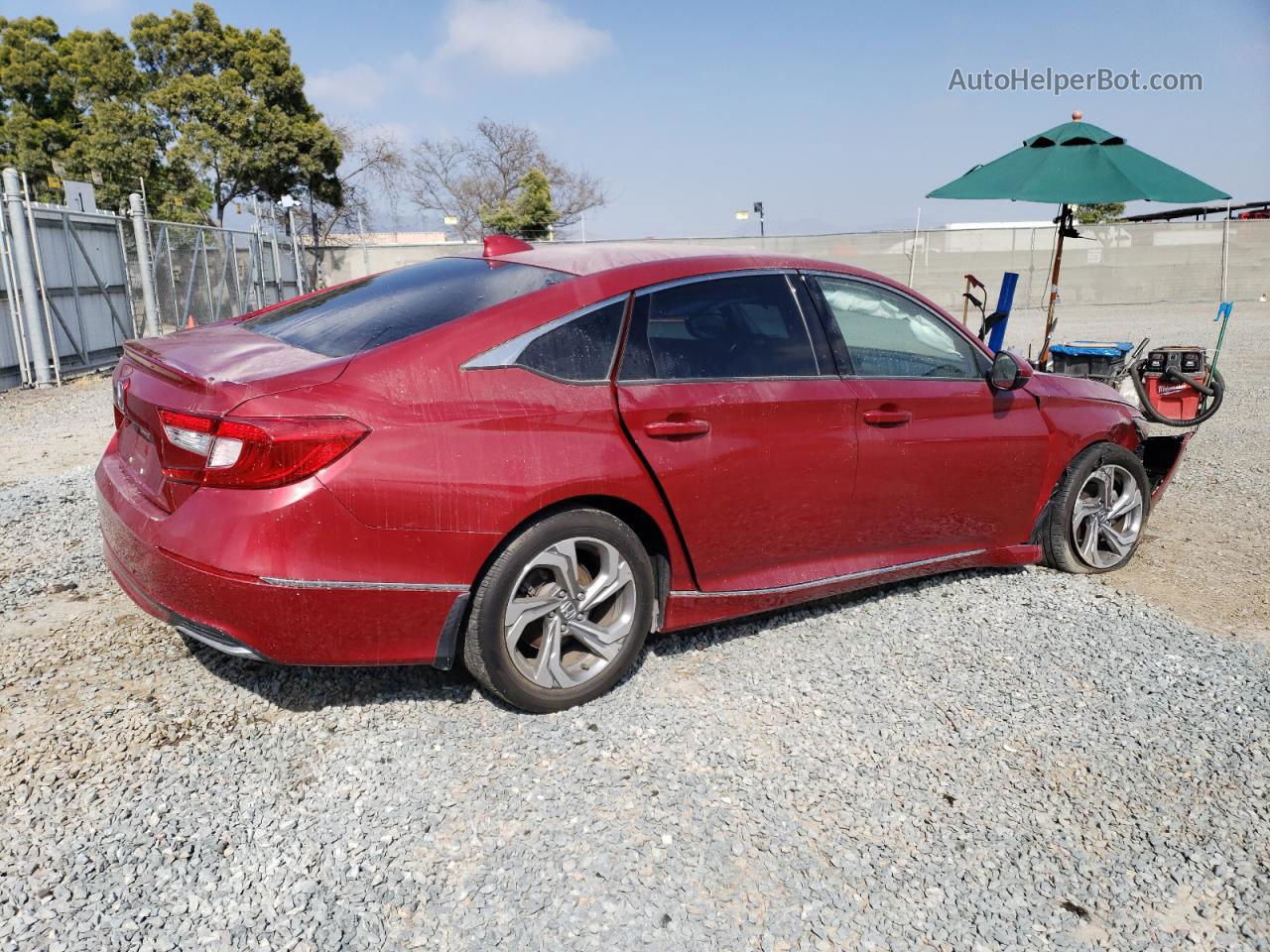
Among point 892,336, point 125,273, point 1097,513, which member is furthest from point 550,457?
point 125,273

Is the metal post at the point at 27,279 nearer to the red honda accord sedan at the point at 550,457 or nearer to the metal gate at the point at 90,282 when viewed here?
the metal gate at the point at 90,282

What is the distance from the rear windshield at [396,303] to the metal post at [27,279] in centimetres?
932

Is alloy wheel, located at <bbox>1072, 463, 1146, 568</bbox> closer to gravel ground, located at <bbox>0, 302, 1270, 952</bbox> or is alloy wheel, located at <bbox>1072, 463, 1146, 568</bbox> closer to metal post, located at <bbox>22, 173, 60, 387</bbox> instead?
gravel ground, located at <bbox>0, 302, 1270, 952</bbox>

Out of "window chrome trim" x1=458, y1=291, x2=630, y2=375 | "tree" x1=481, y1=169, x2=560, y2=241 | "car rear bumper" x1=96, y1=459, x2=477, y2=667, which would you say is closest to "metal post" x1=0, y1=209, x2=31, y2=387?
"car rear bumper" x1=96, y1=459, x2=477, y2=667

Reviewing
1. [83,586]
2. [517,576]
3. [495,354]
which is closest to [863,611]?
[517,576]

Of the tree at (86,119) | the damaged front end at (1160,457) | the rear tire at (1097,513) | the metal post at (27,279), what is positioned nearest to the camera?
the rear tire at (1097,513)

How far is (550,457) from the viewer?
2930mm

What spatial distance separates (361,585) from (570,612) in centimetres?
71

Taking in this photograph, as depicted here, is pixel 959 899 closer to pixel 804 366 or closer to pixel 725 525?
pixel 725 525

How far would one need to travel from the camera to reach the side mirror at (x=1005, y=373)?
13.4 ft

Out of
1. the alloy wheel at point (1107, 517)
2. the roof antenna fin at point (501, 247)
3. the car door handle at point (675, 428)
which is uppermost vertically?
the roof antenna fin at point (501, 247)

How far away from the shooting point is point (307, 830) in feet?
8.36

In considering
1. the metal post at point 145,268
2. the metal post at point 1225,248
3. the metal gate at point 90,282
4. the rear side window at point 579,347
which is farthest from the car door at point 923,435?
the metal post at point 1225,248

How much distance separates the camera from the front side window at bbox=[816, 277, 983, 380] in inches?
150
